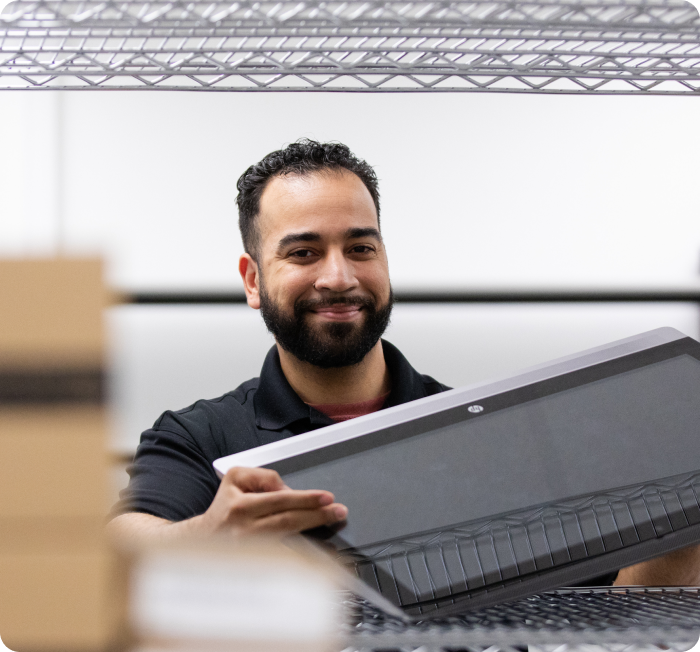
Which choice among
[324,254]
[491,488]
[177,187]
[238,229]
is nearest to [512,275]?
[324,254]

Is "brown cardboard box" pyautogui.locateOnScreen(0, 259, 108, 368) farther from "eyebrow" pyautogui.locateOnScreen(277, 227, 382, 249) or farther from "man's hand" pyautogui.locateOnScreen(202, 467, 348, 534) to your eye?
"eyebrow" pyautogui.locateOnScreen(277, 227, 382, 249)

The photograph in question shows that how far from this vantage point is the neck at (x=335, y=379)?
1095mm

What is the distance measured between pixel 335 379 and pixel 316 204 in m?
0.30

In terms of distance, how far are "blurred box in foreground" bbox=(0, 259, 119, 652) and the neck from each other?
0.84 m

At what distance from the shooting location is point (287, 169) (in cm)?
108

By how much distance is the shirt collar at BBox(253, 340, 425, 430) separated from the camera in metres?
1.00

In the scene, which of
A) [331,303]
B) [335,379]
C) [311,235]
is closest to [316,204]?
[311,235]

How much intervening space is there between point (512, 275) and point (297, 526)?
3.17 feet

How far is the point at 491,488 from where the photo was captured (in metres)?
0.42

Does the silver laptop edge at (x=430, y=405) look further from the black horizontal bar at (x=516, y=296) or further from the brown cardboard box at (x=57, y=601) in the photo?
the black horizontal bar at (x=516, y=296)

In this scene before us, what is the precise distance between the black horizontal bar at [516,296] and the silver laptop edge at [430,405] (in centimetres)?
71

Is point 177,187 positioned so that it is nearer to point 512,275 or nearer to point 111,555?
point 512,275

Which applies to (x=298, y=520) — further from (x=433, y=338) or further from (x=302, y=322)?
(x=433, y=338)

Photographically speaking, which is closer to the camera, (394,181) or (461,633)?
(461,633)
